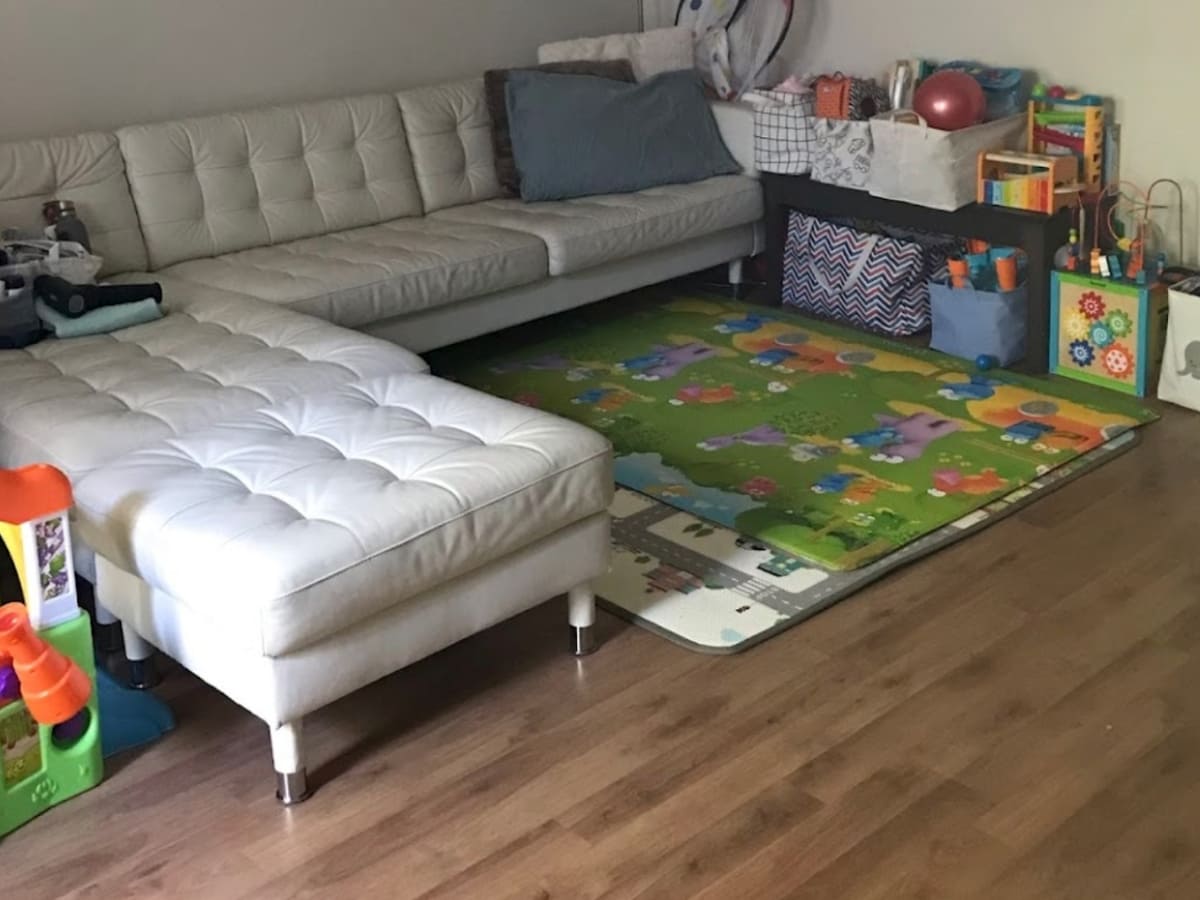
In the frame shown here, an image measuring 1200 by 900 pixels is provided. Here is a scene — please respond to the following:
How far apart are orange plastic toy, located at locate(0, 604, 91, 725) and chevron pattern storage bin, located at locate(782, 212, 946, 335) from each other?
279 centimetres

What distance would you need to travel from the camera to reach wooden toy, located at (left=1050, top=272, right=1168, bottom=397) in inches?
144

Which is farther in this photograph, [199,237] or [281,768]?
[199,237]

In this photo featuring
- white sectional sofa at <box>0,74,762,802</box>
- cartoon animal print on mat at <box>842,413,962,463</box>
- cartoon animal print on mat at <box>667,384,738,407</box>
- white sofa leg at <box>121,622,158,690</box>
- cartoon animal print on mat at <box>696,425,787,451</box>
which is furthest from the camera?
cartoon animal print on mat at <box>667,384,738,407</box>

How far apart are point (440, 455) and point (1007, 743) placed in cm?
105

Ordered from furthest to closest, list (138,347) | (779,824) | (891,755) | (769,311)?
1. (769,311)
2. (138,347)
3. (891,755)
4. (779,824)

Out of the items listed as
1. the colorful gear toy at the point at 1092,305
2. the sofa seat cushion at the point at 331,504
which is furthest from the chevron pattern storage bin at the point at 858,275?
the sofa seat cushion at the point at 331,504

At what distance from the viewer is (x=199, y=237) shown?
12.5 feet

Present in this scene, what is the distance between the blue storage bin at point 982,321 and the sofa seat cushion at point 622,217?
72cm

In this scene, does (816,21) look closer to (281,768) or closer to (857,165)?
(857,165)

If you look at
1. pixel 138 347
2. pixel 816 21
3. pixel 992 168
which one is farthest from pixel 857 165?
pixel 138 347

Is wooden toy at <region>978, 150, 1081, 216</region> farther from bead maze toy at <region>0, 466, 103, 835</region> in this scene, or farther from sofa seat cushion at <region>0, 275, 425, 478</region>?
bead maze toy at <region>0, 466, 103, 835</region>

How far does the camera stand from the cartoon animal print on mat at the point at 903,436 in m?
3.39

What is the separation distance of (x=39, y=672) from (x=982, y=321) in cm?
272

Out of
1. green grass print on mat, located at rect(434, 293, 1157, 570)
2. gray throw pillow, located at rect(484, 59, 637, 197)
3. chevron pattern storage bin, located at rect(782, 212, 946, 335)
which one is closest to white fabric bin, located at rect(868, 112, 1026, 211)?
chevron pattern storage bin, located at rect(782, 212, 946, 335)
